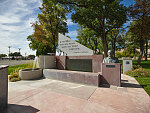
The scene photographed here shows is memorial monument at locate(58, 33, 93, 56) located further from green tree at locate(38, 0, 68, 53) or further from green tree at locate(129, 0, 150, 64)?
green tree at locate(129, 0, 150, 64)

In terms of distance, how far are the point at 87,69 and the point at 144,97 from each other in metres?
4.47

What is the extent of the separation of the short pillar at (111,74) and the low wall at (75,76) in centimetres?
57

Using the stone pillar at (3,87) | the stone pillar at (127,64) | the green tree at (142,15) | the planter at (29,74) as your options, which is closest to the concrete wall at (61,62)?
the planter at (29,74)

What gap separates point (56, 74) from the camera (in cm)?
745

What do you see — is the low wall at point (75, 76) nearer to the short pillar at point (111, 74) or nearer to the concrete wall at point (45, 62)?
the short pillar at point (111, 74)

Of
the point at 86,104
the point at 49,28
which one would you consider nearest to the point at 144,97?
the point at 86,104

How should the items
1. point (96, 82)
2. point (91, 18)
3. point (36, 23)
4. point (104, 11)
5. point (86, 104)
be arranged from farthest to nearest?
point (36, 23) < point (91, 18) < point (104, 11) < point (96, 82) < point (86, 104)

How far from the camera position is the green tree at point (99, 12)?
12.7 m

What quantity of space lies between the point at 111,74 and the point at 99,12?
12228 mm

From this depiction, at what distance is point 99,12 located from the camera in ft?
46.3

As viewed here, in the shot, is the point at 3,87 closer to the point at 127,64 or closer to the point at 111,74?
the point at 111,74

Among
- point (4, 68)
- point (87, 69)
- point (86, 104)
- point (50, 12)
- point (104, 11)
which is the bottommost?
point (86, 104)

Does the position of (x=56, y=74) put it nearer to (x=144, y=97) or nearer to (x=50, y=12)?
(x=144, y=97)

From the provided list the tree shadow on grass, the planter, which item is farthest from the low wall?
the tree shadow on grass
